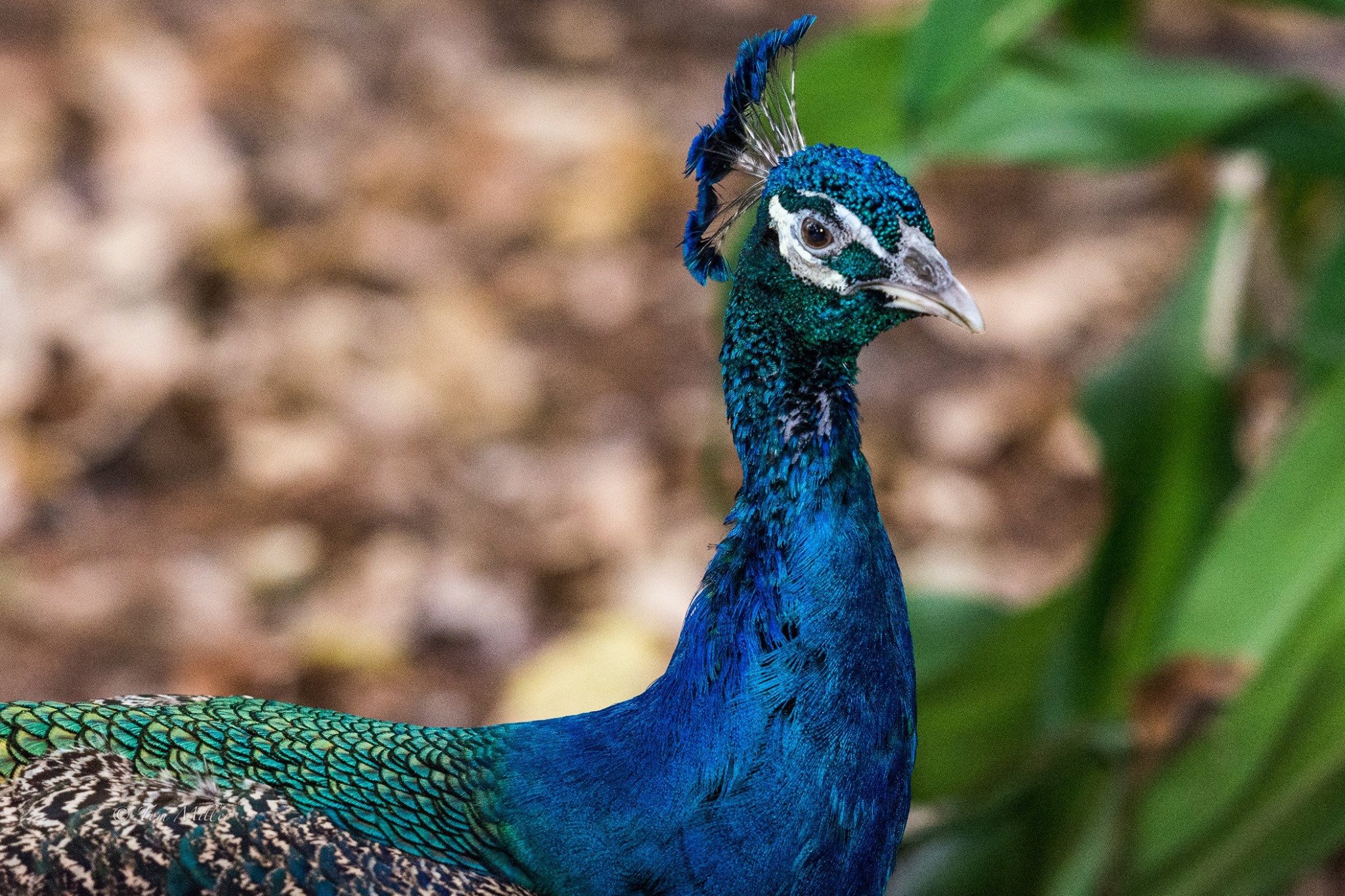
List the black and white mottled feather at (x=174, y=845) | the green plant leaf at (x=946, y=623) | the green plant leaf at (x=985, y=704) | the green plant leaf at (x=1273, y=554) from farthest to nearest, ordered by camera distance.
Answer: the green plant leaf at (x=946, y=623) → the green plant leaf at (x=985, y=704) → the green plant leaf at (x=1273, y=554) → the black and white mottled feather at (x=174, y=845)

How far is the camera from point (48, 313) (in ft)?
10.2

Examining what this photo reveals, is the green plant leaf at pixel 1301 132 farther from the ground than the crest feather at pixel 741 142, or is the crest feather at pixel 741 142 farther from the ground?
the green plant leaf at pixel 1301 132

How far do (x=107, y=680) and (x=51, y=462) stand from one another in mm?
600

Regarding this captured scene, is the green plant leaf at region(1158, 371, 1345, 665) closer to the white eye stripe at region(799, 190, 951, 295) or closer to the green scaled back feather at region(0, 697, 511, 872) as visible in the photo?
the white eye stripe at region(799, 190, 951, 295)

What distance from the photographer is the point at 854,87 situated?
1959 mm

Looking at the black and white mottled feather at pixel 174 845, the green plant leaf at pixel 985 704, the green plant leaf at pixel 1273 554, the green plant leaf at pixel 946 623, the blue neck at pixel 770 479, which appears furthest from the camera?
the green plant leaf at pixel 946 623

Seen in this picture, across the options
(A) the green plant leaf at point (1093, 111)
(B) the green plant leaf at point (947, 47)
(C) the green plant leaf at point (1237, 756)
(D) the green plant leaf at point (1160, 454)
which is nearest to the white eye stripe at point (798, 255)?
(B) the green plant leaf at point (947, 47)

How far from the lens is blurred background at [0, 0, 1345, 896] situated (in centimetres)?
190

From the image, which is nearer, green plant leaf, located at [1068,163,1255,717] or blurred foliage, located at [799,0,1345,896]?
blurred foliage, located at [799,0,1345,896]

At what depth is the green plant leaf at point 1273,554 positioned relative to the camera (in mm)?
1883

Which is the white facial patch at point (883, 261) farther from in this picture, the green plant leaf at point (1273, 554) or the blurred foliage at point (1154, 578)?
the green plant leaf at point (1273, 554)

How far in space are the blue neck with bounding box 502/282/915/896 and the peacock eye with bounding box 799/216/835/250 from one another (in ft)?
0.26

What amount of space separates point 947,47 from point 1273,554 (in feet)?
2.99

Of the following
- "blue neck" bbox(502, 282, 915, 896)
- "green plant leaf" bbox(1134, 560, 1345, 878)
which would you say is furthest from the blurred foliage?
"blue neck" bbox(502, 282, 915, 896)
